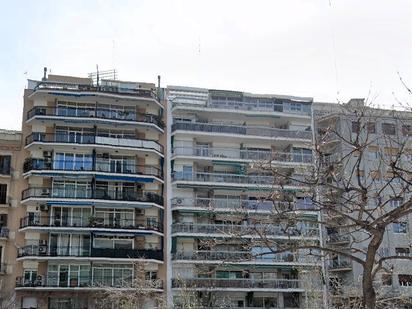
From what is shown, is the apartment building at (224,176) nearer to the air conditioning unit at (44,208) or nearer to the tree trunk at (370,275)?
the air conditioning unit at (44,208)

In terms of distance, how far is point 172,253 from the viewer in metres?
54.1

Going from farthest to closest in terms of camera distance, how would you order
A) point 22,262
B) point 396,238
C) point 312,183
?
point 396,238 → point 22,262 → point 312,183

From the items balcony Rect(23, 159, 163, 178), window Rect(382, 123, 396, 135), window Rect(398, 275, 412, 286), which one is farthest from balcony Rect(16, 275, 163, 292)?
window Rect(382, 123, 396, 135)

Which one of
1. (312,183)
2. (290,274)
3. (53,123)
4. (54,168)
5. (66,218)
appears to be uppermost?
(53,123)

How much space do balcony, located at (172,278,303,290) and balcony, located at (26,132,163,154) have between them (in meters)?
11.7

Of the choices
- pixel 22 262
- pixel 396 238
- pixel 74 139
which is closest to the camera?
pixel 22 262

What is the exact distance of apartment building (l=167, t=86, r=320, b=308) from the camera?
175 feet

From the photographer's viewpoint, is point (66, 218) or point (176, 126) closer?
point (66, 218)

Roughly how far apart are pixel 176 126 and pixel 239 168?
6740mm

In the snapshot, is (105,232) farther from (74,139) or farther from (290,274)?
(290,274)

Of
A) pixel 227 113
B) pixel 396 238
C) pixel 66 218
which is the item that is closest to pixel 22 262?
pixel 66 218

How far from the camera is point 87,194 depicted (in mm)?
53250

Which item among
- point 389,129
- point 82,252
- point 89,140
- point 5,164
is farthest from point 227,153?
point 389,129

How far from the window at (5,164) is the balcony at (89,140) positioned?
7.74 ft
